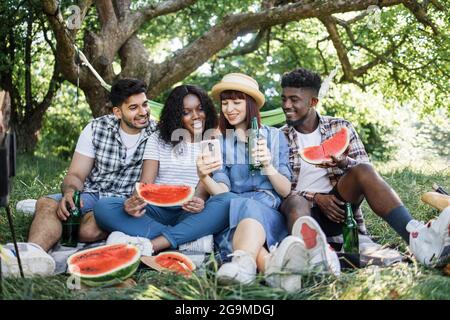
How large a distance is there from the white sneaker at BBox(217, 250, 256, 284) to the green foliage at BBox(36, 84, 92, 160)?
11832 millimetres

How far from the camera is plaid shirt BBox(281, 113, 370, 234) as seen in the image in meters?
4.30

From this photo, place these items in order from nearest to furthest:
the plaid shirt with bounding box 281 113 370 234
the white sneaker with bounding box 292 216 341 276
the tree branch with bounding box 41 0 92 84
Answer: the white sneaker with bounding box 292 216 341 276 < the plaid shirt with bounding box 281 113 370 234 < the tree branch with bounding box 41 0 92 84

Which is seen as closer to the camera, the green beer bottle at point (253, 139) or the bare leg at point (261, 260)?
the bare leg at point (261, 260)

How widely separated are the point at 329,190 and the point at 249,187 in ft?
2.08

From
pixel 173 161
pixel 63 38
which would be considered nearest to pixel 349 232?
pixel 173 161

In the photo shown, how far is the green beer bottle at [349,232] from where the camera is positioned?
3.88 metres

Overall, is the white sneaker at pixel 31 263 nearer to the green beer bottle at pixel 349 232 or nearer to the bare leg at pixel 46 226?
the bare leg at pixel 46 226

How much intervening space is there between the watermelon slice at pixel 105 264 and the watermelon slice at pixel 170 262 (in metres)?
0.16

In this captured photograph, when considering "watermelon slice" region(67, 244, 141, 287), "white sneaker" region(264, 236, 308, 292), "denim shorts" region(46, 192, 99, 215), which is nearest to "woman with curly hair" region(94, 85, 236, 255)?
"denim shorts" region(46, 192, 99, 215)

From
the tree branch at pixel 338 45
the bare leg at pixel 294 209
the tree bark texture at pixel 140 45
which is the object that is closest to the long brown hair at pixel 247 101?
the bare leg at pixel 294 209

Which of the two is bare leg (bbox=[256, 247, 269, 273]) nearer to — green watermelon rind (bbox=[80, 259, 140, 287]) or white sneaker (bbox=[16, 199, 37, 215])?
green watermelon rind (bbox=[80, 259, 140, 287])
